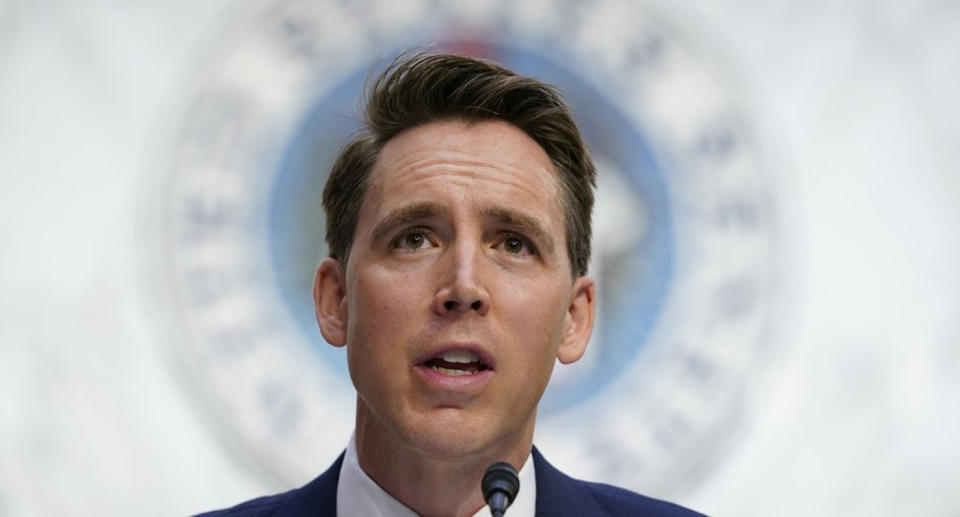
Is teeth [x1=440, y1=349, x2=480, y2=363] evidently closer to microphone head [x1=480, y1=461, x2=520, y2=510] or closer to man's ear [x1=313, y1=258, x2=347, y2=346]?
microphone head [x1=480, y1=461, x2=520, y2=510]

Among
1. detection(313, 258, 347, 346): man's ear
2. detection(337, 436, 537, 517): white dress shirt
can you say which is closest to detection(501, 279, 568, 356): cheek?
detection(337, 436, 537, 517): white dress shirt

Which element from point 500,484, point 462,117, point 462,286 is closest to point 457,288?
point 462,286

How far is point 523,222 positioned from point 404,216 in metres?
0.21

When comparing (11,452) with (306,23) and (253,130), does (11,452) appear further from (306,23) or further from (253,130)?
(306,23)

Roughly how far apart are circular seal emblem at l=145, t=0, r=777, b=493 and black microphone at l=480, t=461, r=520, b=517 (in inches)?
84.3

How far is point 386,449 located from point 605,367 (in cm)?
198

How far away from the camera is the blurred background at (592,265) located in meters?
3.72

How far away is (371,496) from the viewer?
206 cm

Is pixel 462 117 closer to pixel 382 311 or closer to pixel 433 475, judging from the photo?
pixel 382 311

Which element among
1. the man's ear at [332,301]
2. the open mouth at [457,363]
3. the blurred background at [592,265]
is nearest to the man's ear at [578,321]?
the open mouth at [457,363]

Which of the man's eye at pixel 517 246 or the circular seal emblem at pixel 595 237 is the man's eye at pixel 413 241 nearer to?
the man's eye at pixel 517 246

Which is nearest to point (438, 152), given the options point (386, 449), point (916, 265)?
point (386, 449)

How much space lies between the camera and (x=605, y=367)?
392cm

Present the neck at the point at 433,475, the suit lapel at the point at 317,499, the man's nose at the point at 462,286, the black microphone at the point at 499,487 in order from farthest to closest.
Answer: the suit lapel at the point at 317,499 → the neck at the point at 433,475 → the man's nose at the point at 462,286 → the black microphone at the point at 499,487
